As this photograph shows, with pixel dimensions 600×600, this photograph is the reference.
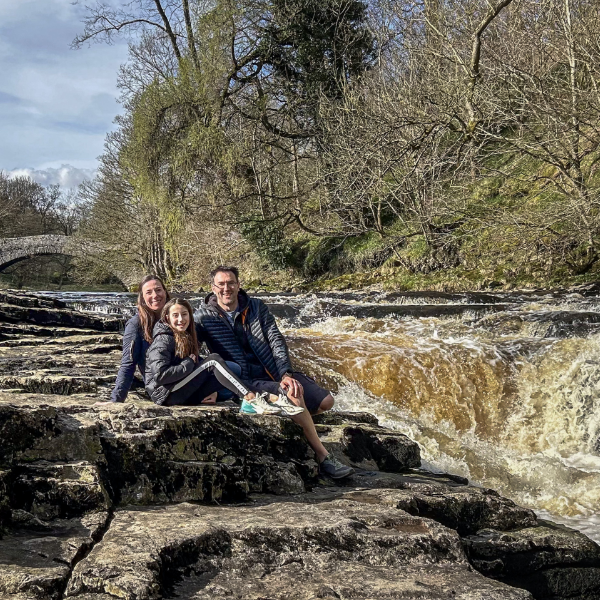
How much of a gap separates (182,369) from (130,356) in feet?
1.91

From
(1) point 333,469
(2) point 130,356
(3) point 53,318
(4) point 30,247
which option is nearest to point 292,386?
(1) point 333,469

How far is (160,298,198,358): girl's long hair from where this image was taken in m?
4.70

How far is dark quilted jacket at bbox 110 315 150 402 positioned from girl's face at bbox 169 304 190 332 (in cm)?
43

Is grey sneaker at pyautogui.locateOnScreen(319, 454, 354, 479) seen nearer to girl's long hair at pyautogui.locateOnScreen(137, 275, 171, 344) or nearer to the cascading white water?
girl's long hair at pyautogui.locateOnScreen(137, 275, 171, 344)

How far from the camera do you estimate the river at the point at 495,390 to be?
6.77m

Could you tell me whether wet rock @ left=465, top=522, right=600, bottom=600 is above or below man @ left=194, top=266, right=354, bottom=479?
below

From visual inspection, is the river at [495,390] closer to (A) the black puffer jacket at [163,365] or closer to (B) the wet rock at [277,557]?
(B) the wet rock at [277,557]

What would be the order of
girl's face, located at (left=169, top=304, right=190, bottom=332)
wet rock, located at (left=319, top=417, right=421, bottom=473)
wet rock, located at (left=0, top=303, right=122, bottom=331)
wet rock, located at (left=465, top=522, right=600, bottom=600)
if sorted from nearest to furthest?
wet rock, located at (left=465, top=522, right=600, bottom=600) → girl's face, located at (left=169, top=304, right=190, bottom=332) → wet rock, located at (left=319, top=417, right=421, bottom=473) → wet rock, located at (left=0, top=303, right=122, bottom=331)

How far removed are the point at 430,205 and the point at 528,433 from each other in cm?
861

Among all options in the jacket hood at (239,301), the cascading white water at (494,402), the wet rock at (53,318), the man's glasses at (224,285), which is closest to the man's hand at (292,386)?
the jacket hood at (239,301)

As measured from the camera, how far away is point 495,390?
8.06 m

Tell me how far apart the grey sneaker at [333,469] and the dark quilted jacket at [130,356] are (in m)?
1.49

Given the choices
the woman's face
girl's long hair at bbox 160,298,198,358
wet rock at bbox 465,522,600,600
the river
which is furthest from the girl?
the river

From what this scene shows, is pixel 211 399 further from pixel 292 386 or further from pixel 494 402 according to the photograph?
pixel 494 402
